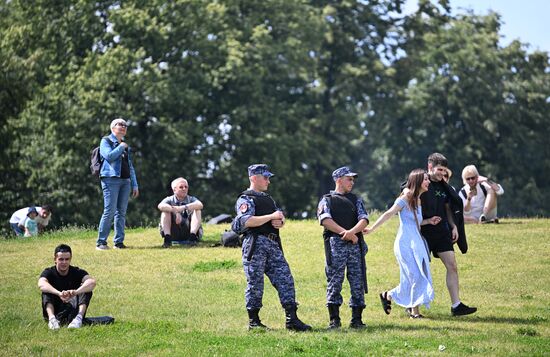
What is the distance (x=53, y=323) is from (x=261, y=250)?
3355 millimetres

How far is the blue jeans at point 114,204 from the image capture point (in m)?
23.0

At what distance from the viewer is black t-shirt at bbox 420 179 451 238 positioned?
55.2 feet

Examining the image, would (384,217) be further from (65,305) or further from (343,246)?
(65,305)

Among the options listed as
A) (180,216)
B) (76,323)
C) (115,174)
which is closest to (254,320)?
(76,323)

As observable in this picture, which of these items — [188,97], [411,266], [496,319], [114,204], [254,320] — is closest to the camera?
[254,320]

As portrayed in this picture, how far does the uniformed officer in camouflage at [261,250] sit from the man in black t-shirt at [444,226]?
2726 millimetres

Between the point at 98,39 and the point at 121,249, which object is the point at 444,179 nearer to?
the point at 121,249

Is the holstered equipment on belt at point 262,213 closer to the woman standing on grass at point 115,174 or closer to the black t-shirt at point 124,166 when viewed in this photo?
the woman standing on grass at point 115,174

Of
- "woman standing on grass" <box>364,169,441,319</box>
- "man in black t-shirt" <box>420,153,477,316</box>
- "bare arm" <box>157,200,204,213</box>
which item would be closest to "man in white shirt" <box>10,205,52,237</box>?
"bare arm" <box>157,200,204,213</box>

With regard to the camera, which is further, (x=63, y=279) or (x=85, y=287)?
(x=63, y=279)

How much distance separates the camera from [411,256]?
642 inches

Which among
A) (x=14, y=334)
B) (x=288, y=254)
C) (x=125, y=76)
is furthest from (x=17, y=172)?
(x=14, y=334)

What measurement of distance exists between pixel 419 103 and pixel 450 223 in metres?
47.4

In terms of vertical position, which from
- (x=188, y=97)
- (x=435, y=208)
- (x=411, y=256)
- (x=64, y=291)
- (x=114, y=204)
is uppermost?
(x=188, y=97)
